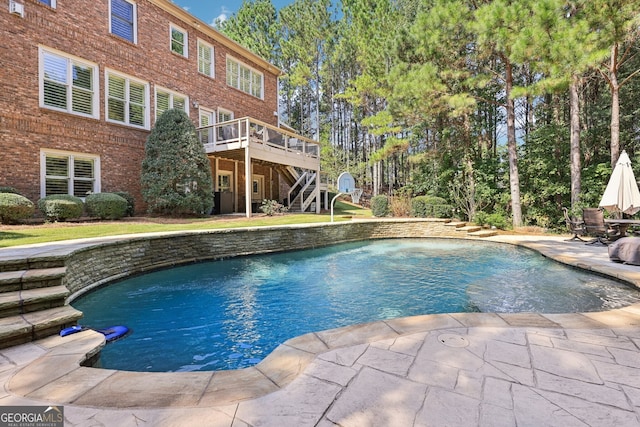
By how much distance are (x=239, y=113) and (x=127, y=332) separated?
14291mm

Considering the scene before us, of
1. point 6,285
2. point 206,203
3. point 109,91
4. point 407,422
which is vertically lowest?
point 407,422

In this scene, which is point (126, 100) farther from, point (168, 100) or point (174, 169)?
point (174, 169)

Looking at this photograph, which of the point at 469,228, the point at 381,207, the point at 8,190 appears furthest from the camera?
the point at 381,207

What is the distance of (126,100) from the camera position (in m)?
11.5

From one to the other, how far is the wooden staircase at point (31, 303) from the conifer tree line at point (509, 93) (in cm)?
1183

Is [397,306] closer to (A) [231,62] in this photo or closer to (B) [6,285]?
(B) [6,285]

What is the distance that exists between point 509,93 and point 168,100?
13263mm

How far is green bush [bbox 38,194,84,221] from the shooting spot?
8508 millimetres

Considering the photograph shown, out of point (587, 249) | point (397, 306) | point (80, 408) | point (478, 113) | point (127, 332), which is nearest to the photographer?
point (80, 408)

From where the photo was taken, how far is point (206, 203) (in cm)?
1162

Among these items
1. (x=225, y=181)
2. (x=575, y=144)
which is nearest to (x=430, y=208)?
(x=575, y=144)

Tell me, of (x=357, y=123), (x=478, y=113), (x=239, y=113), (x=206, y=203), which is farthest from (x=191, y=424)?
(x=357, y=123)

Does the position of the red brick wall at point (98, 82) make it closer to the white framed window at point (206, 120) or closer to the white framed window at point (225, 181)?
the white framed window at point (206, 120)

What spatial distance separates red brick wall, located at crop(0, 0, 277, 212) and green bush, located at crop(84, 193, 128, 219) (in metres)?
1.51
